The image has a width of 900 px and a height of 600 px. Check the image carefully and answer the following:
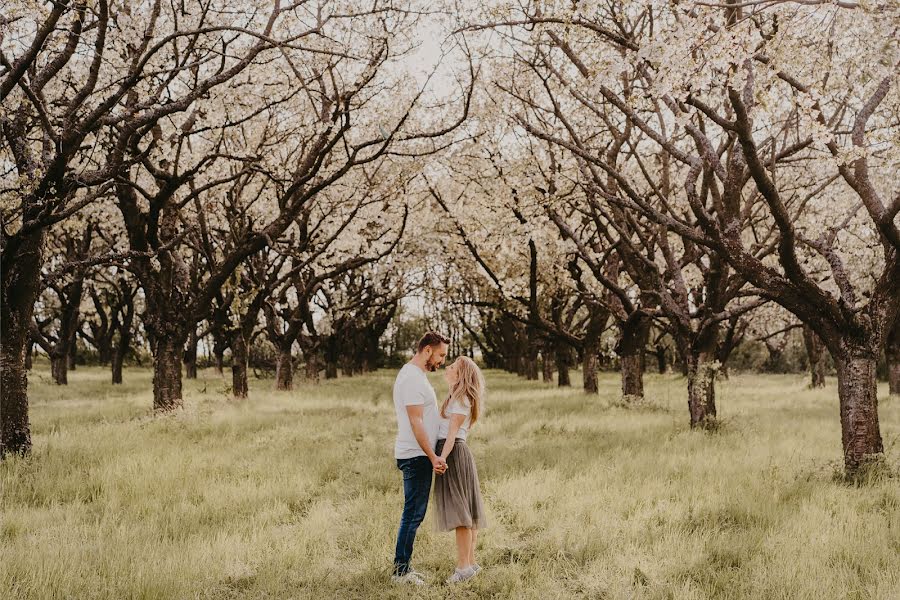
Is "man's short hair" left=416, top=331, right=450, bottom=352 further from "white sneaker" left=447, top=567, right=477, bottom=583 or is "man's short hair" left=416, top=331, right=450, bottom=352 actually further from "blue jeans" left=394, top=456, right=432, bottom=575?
"white sneaker" left=447, top=567, right=477, bottom=583

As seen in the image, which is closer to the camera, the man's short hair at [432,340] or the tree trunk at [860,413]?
the man's short hair at [432,340]

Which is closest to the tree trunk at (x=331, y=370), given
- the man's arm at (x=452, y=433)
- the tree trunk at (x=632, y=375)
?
the tree trunk at (x=632, y=375)

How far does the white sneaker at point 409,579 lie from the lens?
485 centimetres

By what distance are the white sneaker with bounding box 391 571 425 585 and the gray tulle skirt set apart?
1.47ft

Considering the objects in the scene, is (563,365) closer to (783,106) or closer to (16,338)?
(783,106)

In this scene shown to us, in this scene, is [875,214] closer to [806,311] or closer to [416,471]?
[806,311]

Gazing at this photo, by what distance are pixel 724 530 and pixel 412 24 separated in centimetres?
992

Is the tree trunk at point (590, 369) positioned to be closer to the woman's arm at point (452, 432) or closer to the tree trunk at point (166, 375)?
the tree trunk at point (166, 375)

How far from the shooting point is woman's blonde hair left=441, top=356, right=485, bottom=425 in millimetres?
5027

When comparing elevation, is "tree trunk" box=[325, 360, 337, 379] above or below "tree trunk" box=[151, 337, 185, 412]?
below

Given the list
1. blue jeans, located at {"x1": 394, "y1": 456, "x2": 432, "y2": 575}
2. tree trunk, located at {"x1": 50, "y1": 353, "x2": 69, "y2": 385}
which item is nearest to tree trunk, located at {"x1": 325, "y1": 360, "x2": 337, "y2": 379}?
tree trunk, located at {"x1": 50, "y1": 353, "x2": 69, "y2": 385}

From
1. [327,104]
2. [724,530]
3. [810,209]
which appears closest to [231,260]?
[327,104]

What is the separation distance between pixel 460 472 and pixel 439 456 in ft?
0.76

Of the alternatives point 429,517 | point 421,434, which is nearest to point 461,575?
point 421,434
